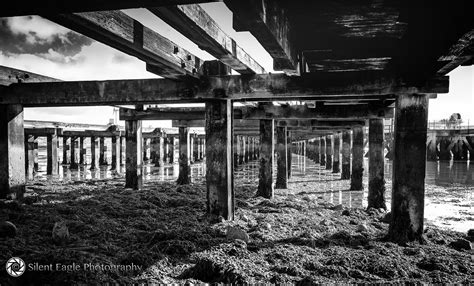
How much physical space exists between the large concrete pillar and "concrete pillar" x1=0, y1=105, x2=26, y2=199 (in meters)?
7.76

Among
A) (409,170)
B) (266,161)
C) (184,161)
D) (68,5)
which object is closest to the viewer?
(68,5)

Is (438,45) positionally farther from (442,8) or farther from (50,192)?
(50,192)

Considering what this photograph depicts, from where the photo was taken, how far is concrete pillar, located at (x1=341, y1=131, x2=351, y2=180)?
54.6 feet

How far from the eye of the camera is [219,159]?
6184 millimetres

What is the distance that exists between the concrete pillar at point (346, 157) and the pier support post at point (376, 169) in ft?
25.2

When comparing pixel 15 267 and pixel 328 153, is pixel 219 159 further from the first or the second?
pixel 328 153

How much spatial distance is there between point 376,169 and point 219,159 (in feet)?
16.7

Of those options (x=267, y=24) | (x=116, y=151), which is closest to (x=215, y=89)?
(x=267, y=24)

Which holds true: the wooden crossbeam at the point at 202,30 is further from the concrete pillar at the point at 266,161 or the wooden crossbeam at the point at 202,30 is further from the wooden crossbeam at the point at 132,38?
the concrete pillar at the point at 266,161

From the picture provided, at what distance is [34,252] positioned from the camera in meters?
3.92

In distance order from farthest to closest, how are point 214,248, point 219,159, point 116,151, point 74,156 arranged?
point 74,156 → point 116,151 → point 219,159 → point 214,248

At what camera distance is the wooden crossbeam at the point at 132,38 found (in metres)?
2.94

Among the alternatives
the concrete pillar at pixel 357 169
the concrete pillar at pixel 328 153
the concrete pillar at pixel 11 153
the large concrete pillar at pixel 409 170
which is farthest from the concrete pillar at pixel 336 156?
the concrete pillar at pixel 11 153

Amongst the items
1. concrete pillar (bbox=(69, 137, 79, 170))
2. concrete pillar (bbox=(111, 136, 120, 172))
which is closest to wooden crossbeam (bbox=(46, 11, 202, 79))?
concrete pillar (bbox=(111, 136, 120, 172))
